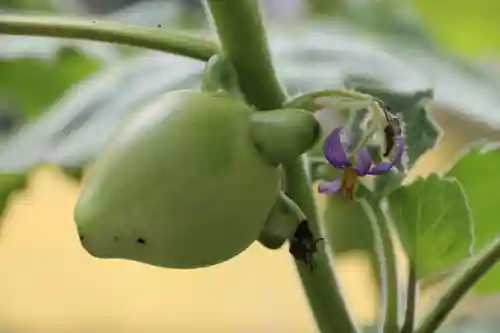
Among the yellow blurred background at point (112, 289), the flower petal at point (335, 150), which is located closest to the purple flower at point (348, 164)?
the flower petal at point (335, 150)

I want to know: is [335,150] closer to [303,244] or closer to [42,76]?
[303,244]

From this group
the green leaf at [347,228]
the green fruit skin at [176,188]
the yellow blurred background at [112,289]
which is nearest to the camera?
the green fruit skin at [176,188]

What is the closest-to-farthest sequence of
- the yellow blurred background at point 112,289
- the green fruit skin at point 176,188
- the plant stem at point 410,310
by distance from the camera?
the green fruit skin at point 176,188 → the plant stem at point 410,310 → the yellow blurred background at point 112,289

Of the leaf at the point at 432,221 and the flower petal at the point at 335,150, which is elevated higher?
the flower petal at the point at 335,150

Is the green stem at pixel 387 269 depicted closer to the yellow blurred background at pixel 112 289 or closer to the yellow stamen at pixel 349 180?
the yellow stamen at pixel 349 180

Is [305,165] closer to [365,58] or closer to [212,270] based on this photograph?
[365,58]

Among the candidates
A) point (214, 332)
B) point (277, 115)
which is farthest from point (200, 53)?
point (214, 332)

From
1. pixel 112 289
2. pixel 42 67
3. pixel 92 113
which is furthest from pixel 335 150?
pixel 112 289

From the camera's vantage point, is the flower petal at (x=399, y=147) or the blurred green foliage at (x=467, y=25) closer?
the flower petal at (x=399, y=147)
